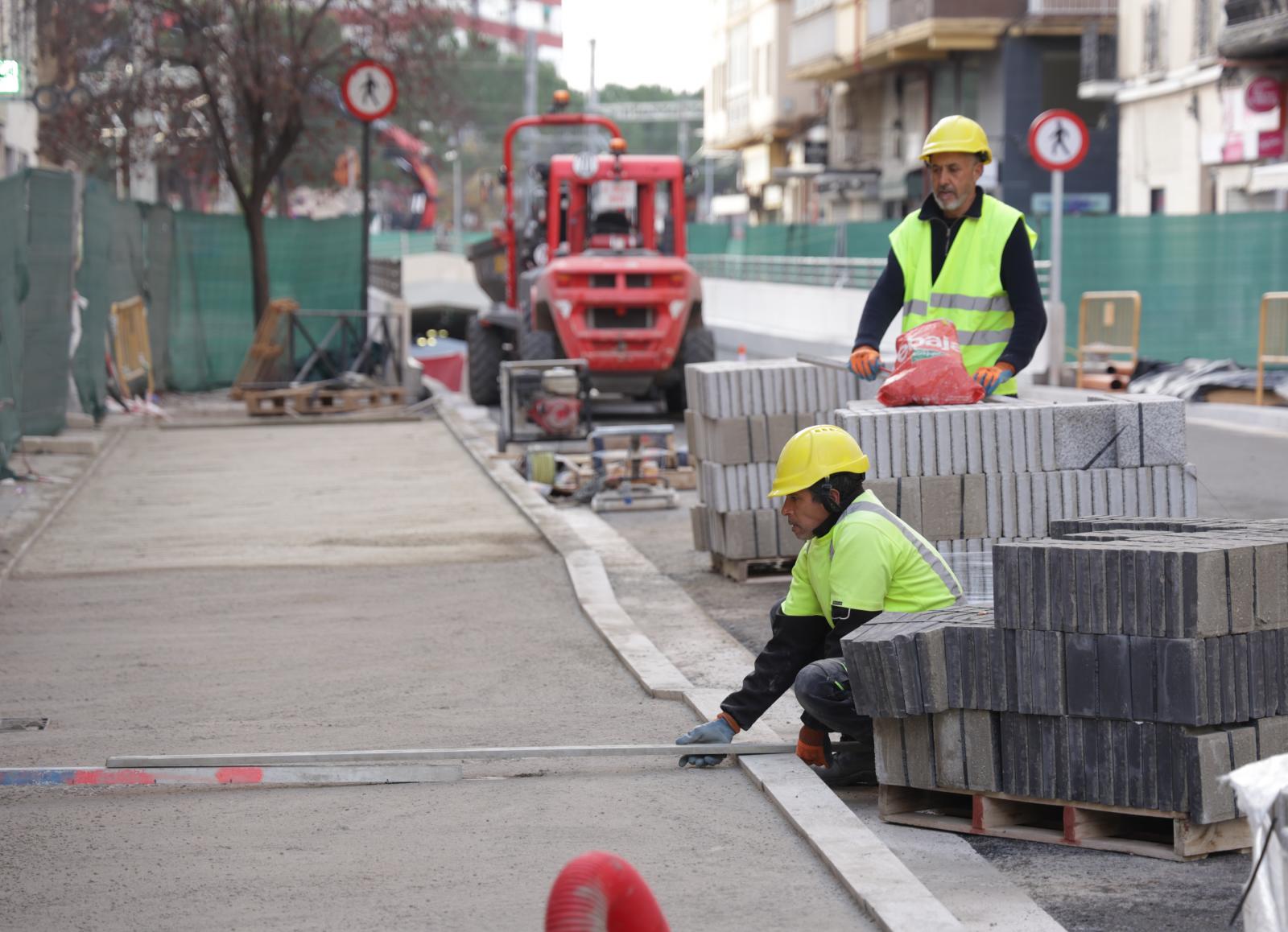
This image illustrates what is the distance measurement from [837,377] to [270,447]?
9.47 m

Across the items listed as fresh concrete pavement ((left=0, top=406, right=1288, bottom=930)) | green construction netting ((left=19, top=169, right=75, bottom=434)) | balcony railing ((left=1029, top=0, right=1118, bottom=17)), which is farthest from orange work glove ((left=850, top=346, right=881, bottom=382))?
balcony railing ((left=1029, top=0, right=1118, bottom=17))

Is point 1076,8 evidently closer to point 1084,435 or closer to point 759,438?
point 759,438

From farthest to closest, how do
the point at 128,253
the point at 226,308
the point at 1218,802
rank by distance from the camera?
the point at 226,308 < the point at 128,253 < the point at 1218,802

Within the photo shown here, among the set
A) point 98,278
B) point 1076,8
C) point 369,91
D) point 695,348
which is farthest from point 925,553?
point 1076,8

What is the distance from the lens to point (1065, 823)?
5.51 m

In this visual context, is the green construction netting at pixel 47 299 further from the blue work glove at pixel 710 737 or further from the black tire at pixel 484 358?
the blue work glove at pixel 710 737

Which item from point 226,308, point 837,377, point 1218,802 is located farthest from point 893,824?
point 226,308

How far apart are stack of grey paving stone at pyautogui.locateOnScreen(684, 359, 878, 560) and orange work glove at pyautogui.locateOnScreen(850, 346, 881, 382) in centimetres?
242

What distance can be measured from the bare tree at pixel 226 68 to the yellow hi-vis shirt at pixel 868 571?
21.6 metres

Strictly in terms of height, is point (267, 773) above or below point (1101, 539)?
below

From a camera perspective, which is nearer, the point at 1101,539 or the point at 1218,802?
the point at 1218,802

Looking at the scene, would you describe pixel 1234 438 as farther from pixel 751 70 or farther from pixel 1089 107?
pixel 751 70

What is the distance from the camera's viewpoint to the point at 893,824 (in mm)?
5895

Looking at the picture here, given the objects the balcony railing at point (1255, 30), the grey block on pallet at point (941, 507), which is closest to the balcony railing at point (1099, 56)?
the balcony railing at point (1255, 30)
